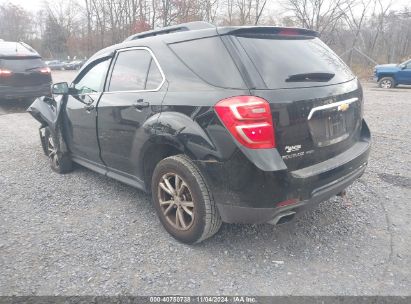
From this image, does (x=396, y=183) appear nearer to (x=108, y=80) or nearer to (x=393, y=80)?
(x=108, y=80)

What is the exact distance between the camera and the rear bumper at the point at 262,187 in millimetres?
2373

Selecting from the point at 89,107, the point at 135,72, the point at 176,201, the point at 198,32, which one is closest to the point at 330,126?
the point at 198,32

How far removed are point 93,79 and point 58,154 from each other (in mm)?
1317

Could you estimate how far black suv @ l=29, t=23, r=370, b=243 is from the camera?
2383 millimetres

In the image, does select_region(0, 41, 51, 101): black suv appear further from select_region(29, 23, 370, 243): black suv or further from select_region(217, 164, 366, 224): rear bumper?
select_region(217, 164, 366, 224): rear bumper

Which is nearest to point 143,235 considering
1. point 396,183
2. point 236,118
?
point 236,118

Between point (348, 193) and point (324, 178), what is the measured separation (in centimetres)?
154

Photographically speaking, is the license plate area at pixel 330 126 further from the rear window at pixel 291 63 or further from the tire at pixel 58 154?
the tire at pixel 58 154

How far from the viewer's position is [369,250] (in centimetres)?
283

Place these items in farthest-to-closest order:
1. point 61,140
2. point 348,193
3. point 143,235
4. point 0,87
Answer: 1. point 0,87
2. point 61,140
3. point 348,193
4. point 143,235

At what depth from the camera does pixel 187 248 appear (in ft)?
9.62

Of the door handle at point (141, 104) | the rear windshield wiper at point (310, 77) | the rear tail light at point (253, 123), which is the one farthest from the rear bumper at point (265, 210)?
the door handle at point (141, 104)

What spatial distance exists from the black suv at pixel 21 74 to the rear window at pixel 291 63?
8.37 meters

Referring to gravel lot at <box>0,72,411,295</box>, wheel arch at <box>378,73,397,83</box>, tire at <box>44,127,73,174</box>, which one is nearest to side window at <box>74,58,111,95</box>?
tire at <box>44,127,73,174</box>
